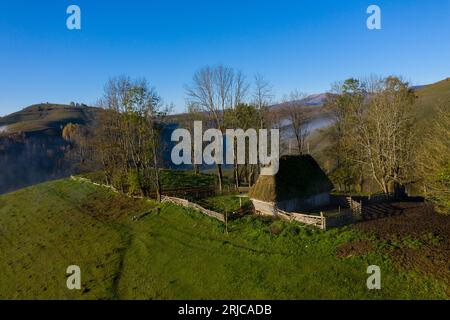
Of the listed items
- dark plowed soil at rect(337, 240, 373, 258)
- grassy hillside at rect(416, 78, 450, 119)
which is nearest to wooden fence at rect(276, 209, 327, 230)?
dark plowed soil at rect(337, 240, 373, 258)

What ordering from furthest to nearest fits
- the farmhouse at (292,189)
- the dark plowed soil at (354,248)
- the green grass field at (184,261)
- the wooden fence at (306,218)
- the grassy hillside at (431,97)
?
the grassy hillside at (431,97) < the farmhouse at (292,189) < the wooden fence at (306,218) < the dark plowed soil at (354,248) < the green grass field at (184,261)

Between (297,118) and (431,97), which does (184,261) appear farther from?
(431,97)

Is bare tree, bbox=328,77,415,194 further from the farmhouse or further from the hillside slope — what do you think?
the hillside slope

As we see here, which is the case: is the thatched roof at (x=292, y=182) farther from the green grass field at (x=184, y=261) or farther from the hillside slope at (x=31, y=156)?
Result: the hillside slope at (x=31, y=156)

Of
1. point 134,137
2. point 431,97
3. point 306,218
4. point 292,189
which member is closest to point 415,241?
point 306,218

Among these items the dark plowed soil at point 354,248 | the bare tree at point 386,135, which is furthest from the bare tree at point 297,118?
the dark plowed soil at point 354,248
